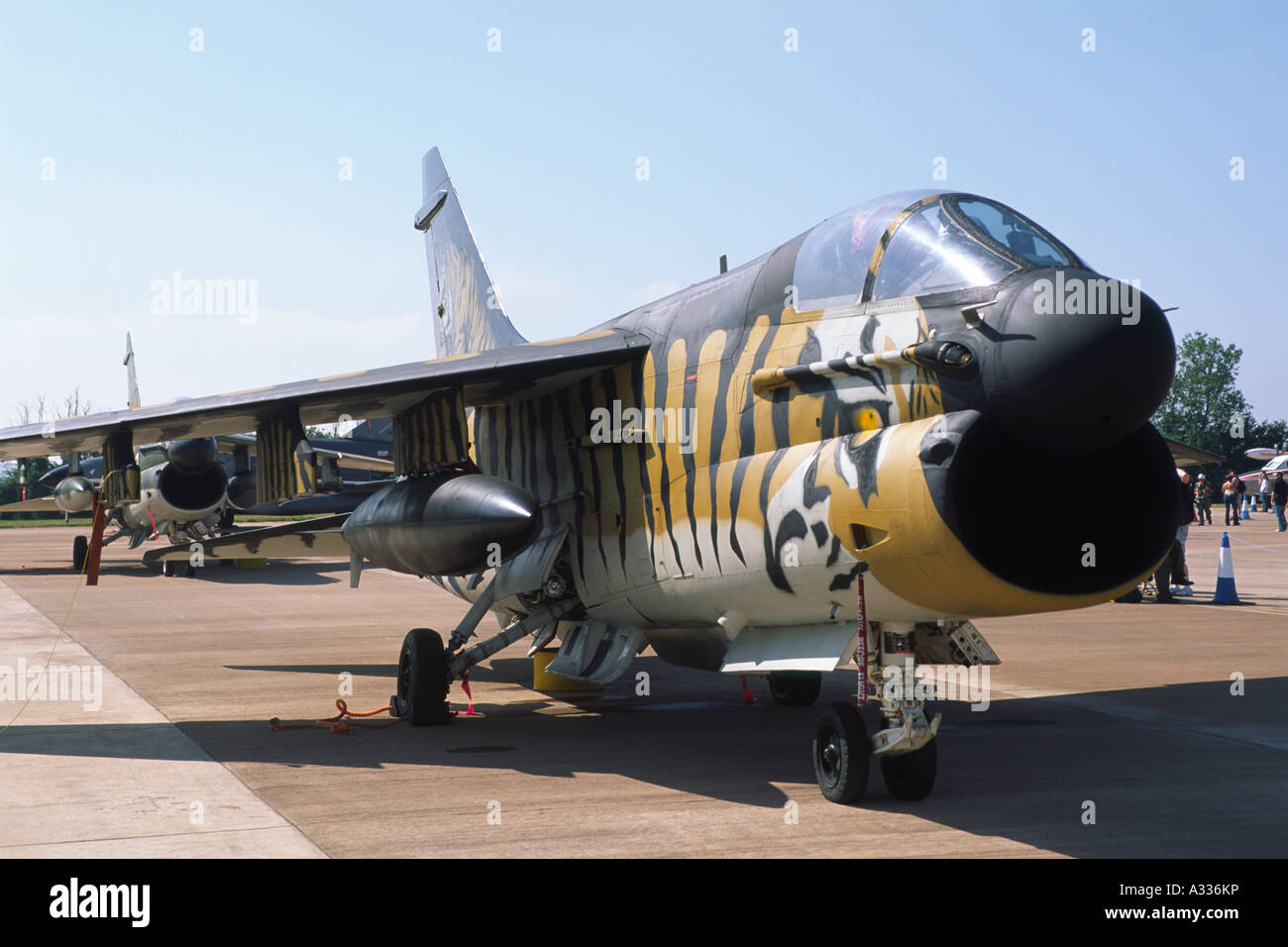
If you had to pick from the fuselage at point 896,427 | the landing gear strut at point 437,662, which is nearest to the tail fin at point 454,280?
the landing gear strut at point 437,662

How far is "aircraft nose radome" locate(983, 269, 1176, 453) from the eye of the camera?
5.43m

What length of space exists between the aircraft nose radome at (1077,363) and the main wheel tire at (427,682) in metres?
5.56

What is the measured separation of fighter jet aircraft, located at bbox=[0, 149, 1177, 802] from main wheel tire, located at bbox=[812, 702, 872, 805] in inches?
0.7

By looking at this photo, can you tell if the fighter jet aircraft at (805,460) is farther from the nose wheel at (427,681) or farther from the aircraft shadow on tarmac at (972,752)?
the aircraft shadow on tarmac at (972,752)

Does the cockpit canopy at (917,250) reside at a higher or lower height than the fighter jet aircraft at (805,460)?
higher

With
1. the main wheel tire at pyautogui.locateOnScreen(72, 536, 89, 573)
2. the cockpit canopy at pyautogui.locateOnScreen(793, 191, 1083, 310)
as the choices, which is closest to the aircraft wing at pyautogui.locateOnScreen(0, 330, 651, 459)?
the cockpit canopy at pyautogui.locateOnScreen(793, 191, 1083, 310)

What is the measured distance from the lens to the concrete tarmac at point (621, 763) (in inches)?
241

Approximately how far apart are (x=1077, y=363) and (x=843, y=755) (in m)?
2.60

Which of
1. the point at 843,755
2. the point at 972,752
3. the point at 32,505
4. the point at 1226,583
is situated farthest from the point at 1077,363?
the point at 32,505

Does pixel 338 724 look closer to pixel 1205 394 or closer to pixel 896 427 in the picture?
pixel 896 427

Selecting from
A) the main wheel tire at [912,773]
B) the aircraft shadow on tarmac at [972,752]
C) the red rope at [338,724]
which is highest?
the main wheel tire at [912,773]
